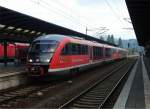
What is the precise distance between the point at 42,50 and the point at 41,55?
1.38 feet

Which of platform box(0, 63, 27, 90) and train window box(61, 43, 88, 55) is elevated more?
train window box(61, 43, 88, 55)

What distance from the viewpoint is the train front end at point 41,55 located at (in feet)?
63.3

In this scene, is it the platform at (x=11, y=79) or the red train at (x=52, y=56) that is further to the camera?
the red train at (x=52, y=56)

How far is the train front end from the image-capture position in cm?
1930

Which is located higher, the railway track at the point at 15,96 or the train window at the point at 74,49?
the train window at the point at 74,49

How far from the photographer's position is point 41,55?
19.8 metres

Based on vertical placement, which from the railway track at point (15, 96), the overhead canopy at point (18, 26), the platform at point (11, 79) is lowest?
the railway track at point (15, 96)

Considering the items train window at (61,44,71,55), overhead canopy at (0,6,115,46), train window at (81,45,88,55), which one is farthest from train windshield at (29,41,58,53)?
train window at (81,45,88,55)

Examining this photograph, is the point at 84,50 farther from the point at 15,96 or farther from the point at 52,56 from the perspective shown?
the point at 15,96

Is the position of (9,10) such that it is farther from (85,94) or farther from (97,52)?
(97,52)

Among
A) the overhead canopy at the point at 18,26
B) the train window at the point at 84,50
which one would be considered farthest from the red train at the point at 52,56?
the train window at the point at 84,50

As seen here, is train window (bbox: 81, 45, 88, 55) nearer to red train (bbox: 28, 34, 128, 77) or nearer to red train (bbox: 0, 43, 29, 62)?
red train (bbox: 28, 34, 128, 77)

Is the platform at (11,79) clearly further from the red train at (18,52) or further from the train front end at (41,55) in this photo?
the red train at (18,52)

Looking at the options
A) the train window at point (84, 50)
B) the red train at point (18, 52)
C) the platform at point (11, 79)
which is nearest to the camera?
the platform at point (11, 79)
